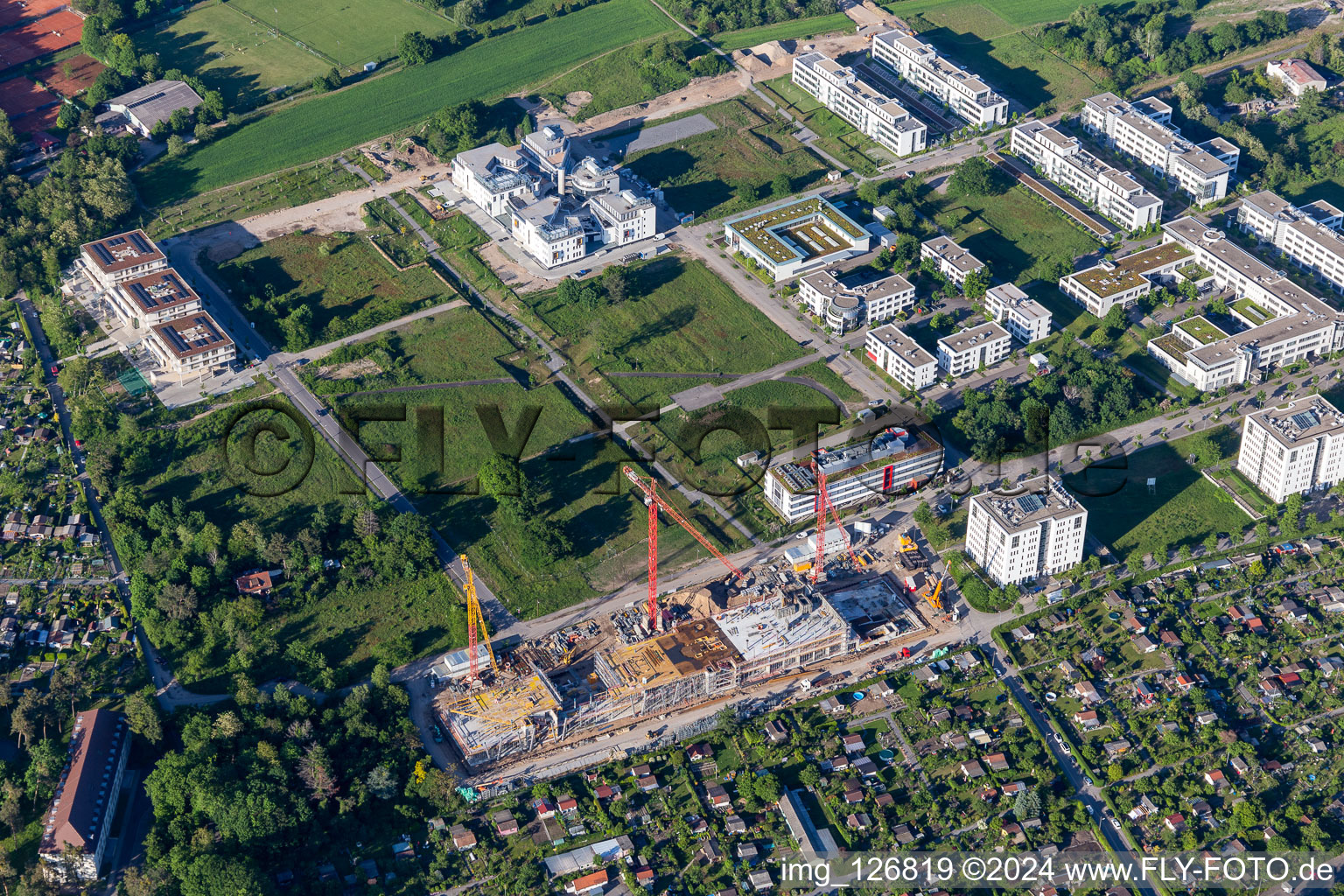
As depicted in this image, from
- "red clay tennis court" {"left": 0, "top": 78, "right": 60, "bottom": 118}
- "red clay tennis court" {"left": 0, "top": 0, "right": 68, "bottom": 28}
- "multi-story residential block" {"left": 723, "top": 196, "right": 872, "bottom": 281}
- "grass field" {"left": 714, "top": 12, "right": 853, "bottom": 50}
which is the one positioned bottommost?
"multi-story residential block" {"left": 723, "top": 196, "right": 872, "bottom": 281}

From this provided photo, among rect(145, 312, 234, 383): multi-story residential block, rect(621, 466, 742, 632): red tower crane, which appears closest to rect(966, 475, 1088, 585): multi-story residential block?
rect(621, 466, 742, 632): red tower crane

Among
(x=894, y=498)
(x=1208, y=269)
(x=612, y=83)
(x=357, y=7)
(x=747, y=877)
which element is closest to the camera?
(x=747, y=877)

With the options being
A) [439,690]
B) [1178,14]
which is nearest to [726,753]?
[439,690]

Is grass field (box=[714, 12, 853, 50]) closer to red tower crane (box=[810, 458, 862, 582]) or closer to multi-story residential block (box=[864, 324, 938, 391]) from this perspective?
multi-story residential block (box=[864, 324, 938, 391])

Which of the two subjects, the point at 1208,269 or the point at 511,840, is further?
the point at 1208,269

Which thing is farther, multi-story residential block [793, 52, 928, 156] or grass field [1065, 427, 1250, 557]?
multi-story residential block [793, 52, 928, 156]

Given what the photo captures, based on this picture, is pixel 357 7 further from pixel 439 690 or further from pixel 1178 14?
pixel 439 690

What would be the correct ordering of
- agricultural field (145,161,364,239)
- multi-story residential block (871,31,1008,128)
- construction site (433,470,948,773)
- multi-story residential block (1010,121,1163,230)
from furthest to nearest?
multi-story residential block (871,31,1008,128) → agricultural field (145,161,364,239) → multi-story residential block (1010,121,1163,230) → construction site (433,470,948,773)

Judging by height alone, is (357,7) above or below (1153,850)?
above

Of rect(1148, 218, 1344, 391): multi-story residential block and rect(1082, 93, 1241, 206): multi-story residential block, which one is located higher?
rect(1082, 93, 1241, 206): multi-story residential block
